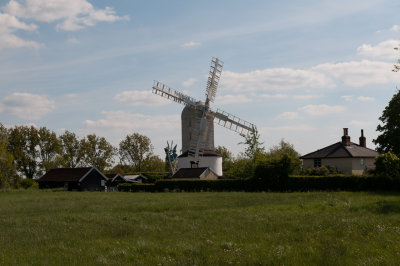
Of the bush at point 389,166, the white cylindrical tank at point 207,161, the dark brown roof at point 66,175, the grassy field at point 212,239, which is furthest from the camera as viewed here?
the dark brown roof at point 66,175

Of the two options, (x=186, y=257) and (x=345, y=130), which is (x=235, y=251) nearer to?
(x=186, y=257)

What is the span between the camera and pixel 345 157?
5831cm

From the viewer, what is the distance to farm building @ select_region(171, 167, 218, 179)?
6369cm

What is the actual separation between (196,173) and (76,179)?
22531mm

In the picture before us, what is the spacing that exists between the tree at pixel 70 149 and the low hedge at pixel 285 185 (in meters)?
43.0

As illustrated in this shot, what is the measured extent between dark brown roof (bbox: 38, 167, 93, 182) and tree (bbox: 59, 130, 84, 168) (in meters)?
20.3

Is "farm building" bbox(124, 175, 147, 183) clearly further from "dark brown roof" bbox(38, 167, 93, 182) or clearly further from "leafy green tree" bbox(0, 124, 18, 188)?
"leafy green tree" bbox(0, 124, 18, 188)

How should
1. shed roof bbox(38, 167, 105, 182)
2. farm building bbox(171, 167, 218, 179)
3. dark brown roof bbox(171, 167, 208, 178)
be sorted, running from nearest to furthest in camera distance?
farm building bbox(171, 167, 218, 179), dark brown roof bbox(171, 167, 208, 178), shed roof bbox(38, 167, 105, 182)

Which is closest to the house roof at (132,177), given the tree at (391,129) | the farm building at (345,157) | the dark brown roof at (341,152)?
the farm building at (345,157)

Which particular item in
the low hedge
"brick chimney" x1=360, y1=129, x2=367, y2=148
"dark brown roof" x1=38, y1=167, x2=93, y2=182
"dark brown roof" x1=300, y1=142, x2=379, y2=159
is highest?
"brick chimney" x1=360, y1=129, x2=367, y2=148

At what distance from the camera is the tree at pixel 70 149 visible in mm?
98812

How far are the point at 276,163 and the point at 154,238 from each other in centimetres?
3303

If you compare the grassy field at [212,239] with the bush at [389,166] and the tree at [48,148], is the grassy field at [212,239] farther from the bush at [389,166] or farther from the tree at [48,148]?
the tree at [48,148]

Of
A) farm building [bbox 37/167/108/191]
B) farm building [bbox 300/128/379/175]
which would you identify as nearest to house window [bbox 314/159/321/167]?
farm building [bbox 300/128/379/175]
